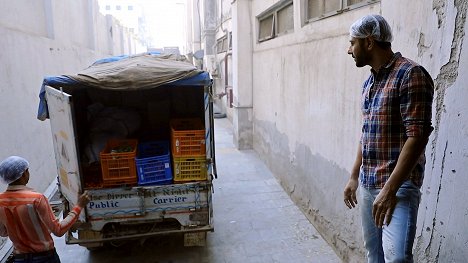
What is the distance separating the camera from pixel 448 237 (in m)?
2.30

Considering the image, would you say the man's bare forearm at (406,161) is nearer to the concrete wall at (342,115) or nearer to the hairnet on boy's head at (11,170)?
the concrete wall at (342,115)

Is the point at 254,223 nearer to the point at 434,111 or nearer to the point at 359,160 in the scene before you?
the point at 359,160

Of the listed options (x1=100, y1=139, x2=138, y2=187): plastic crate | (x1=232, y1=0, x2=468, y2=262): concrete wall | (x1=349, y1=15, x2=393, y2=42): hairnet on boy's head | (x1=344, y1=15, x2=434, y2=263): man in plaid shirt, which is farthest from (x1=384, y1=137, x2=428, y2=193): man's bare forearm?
(x1=100, y1=139, x2=138, y2=187): plastic crate

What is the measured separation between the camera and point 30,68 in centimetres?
652

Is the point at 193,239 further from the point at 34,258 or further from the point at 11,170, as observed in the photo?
the point at 11,170

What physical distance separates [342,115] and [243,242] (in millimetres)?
2134

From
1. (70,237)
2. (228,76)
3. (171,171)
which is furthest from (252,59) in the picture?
(70,237)

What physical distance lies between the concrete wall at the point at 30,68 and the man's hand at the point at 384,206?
4.49 metres

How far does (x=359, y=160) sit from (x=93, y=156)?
3.45 meters

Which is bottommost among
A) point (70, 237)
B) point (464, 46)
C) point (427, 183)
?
point (70, 237)

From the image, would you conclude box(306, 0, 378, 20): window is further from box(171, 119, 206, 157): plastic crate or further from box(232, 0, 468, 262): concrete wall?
box(171, 119, 206, 157): plastic crate

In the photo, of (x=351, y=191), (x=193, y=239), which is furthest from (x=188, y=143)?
(x=351, y=191)

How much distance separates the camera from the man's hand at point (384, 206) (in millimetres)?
1974

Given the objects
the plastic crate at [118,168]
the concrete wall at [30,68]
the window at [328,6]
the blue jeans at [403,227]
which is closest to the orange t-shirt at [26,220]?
the plastic crate at [118,168]
